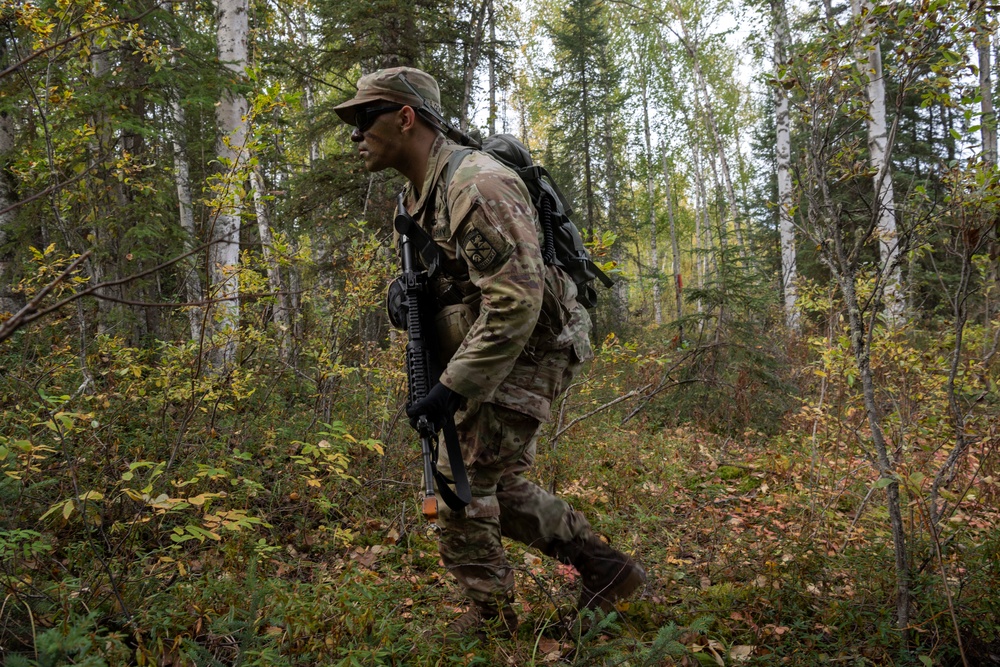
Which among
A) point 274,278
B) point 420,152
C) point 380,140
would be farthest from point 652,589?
point 274,278

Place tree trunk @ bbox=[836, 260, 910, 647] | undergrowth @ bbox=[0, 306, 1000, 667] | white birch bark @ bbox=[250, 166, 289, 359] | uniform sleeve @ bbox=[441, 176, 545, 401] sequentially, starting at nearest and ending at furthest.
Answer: uniform sleeve @ bbox=[441, 176, 545, 401], undergrowth @ bbox=[0, 306, 1000, 667], tree trunk @ bbox=[836, 260, 910, 647], white birch bark @ bbox=[250, 166, 289, 359]

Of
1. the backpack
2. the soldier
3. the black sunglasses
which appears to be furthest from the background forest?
the backpack

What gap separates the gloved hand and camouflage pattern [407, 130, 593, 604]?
51mm

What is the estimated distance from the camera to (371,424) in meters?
5.03

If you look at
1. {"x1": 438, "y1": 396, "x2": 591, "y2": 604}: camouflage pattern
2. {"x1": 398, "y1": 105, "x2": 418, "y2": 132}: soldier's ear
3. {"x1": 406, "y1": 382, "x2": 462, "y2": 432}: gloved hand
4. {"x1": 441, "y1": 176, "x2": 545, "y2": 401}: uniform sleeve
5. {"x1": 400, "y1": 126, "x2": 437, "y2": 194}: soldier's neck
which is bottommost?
{"x1": 438, "y1": 396, "x2": 591, "y2": 604}: camouflage pattern

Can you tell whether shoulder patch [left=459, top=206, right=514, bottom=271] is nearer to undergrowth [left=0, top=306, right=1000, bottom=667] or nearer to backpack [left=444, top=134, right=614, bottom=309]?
backpack [left=444, top=134, right=614, bottom=309]

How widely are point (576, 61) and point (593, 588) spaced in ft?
46.7

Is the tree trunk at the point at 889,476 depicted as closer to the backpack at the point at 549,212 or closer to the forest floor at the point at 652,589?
the forest floor at the point at 652,589

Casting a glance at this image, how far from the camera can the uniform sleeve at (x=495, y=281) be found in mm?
2389

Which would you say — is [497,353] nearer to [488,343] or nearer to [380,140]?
[488,343]

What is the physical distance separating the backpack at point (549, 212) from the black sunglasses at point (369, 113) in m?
0.39

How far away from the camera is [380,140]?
9.23ft

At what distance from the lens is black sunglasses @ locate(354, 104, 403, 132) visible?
2764mm

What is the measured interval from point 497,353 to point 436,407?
339 mm
